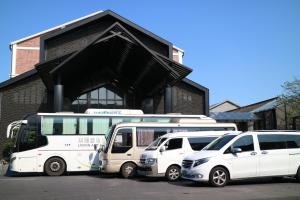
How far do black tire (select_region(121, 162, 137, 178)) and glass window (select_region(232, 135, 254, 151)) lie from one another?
6201mm

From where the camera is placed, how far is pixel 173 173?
16.6 m

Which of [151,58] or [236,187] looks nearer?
[236,187]

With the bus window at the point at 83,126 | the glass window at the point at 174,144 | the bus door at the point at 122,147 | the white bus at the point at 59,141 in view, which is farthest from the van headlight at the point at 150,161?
the bus window at the point at 83,126

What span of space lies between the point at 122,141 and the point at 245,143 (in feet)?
21.8

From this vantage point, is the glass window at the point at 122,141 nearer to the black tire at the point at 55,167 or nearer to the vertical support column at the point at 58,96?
the black tire at the point at 55,167

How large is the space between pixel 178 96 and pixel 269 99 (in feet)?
96.0

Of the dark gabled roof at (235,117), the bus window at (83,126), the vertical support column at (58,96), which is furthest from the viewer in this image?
the dark gabled roof at (235,117)

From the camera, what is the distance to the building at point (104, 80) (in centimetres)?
2855

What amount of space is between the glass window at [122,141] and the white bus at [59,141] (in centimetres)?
249

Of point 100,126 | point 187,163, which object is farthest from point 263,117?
point 187,163

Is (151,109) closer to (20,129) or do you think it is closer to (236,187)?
(20,129)

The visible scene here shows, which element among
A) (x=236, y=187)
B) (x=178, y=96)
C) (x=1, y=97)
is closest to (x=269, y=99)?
(x=178, y=96)

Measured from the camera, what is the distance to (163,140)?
1711cm

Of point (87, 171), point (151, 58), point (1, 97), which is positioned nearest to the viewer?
point (87, 171)
